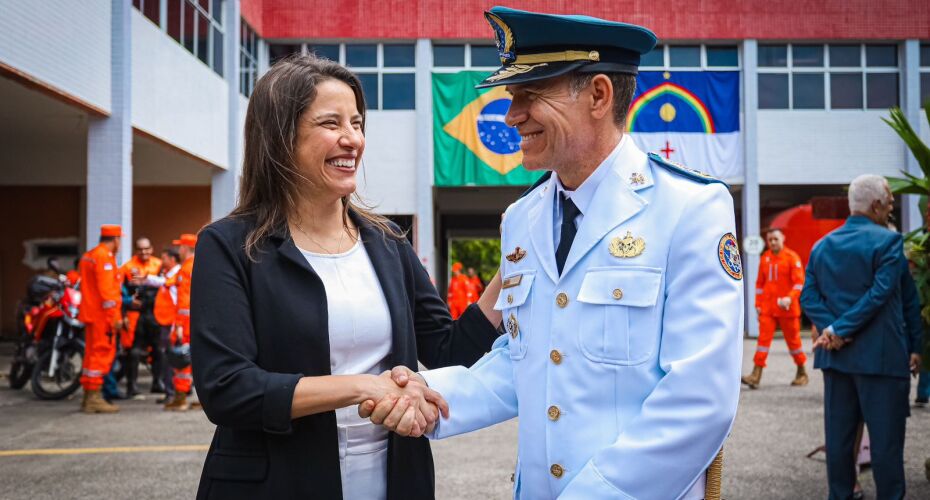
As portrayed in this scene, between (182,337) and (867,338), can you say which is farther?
(182,337)

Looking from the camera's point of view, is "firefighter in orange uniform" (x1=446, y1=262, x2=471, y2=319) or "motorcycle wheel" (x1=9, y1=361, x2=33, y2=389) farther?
"firefighter in orange uniform" (x1=446, y1=262, x2=471, y2=319)

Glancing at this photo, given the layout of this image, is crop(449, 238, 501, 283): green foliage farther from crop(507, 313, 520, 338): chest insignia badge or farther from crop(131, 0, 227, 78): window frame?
crop(507, 313, 520, 338): chest insignia badge

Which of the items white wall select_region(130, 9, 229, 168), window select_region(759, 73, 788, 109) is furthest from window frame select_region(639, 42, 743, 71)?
white wall select_region(130, 9, 229, 168)

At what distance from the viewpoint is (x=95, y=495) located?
18.6ft

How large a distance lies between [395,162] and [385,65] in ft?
8.65

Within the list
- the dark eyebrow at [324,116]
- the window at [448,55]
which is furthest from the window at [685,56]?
the dark eyebrow at [324,116]

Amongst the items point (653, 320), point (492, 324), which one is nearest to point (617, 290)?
point (653, 320)

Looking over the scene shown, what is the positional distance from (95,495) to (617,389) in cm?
480

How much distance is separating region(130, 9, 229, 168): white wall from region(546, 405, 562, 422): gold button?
41.6ft

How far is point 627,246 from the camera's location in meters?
1.96

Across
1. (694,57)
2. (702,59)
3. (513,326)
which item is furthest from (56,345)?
(702,59)

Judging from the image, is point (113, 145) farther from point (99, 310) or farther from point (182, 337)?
point (182, 337)

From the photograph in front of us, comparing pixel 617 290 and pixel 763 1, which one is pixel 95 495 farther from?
pixel 763 1

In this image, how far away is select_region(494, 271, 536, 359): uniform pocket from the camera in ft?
6.99
